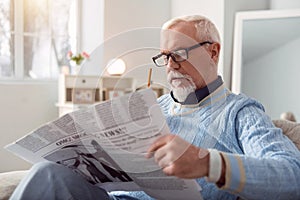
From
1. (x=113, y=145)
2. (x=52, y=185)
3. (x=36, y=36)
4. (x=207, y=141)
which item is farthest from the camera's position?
(x=36, y=36)

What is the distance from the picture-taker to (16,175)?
1.31m

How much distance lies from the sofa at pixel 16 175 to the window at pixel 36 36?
2.54m

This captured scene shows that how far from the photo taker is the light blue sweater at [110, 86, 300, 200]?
82 cm

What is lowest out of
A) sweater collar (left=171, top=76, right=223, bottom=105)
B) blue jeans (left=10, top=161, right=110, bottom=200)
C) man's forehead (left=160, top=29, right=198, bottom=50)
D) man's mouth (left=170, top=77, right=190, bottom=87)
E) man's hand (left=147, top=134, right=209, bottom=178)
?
blue jeans (left=10, top=161, right=110, bottom=200)

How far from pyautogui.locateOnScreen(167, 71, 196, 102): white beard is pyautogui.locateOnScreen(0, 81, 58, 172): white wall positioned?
2555 millimetres

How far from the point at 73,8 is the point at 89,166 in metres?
3.14

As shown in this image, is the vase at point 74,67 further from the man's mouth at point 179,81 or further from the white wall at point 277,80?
the man's mouth at point 179,81

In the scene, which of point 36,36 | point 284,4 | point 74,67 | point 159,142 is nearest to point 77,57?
point 74,67

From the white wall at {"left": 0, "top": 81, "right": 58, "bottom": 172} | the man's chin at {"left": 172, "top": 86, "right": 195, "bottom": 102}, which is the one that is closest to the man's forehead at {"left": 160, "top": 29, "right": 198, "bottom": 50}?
the man's chin at {"left": 172, "top": 86, "right": 195, "bottom": 102}

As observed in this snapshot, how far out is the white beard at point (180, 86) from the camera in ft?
4.09

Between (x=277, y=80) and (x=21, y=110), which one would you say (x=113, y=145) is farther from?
(x=277, y=80)

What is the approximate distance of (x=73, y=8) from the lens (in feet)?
13.2

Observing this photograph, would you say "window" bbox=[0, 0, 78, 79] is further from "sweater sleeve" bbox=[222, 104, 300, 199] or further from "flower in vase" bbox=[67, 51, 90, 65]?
"sweater sleeve" bbox=[222, 104, 300, 199]

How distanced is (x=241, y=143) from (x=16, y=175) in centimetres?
66
